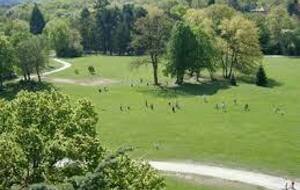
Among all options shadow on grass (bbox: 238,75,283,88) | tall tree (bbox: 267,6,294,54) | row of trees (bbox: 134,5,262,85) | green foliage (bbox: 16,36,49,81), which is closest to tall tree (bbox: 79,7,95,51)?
tall tree (bbox: 267,6,294,54)

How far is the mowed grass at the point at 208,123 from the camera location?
5803cm

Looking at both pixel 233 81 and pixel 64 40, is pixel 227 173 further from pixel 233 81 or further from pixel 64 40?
pixel 64 40

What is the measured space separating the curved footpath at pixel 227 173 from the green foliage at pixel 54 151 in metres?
20.0

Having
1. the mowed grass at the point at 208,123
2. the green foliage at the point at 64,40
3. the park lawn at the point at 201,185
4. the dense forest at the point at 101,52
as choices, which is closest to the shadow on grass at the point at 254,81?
the mowed grass at the point at 208,123

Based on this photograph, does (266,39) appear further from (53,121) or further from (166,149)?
(53,121)

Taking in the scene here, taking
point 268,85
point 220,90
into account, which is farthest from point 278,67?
point 220,90

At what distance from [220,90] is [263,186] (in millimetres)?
43990

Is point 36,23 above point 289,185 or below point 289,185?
above

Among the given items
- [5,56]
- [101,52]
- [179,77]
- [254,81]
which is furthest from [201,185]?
[101,52]

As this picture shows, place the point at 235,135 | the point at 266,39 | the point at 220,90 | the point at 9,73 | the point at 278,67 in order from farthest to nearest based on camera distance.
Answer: the point at 266,39 → the point at 278,67 → the point at 9,73 → the point at 220,90 → the point at 235,135

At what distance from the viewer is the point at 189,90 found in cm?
9281

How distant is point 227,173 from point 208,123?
19491 mm

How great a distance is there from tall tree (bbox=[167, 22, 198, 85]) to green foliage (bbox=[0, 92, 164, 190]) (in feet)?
209

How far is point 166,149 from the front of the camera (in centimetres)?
6094
